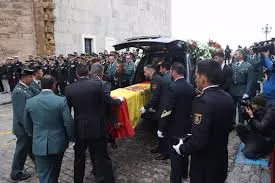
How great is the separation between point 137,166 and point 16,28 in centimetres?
1541

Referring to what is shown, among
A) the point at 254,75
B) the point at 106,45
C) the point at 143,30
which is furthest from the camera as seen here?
the point at 143,30

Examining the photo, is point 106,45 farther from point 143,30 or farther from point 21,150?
point 21,150

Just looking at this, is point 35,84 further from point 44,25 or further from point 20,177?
point 44,25

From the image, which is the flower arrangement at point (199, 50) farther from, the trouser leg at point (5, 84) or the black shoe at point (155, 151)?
the trouser leg at point (5, 84)

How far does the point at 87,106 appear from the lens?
4605 mm

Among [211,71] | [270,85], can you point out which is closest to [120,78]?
[270,85]

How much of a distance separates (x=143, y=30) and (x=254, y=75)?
23.1 m

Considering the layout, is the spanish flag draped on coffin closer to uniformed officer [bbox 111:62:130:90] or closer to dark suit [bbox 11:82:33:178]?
dark suit [bbox 11:82:33:178]

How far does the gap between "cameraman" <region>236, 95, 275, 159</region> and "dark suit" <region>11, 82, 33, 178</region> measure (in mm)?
3234

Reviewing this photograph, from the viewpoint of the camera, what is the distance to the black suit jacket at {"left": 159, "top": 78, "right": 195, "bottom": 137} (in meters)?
4.82

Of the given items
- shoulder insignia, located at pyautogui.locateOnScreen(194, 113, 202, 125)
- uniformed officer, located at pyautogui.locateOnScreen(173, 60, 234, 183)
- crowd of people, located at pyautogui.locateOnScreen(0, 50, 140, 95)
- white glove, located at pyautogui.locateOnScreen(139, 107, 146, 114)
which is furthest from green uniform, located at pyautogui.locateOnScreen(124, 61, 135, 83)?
shoulder insignia, located at pyautogui.locateOnScreen(194, 113, 202, 125)

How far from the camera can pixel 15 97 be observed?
17.0ft

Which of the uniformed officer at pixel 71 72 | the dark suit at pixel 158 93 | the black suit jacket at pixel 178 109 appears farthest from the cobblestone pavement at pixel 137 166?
the uniformed officer at pixel 71 72

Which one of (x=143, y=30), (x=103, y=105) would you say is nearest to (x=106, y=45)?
(x=143, y=30)
